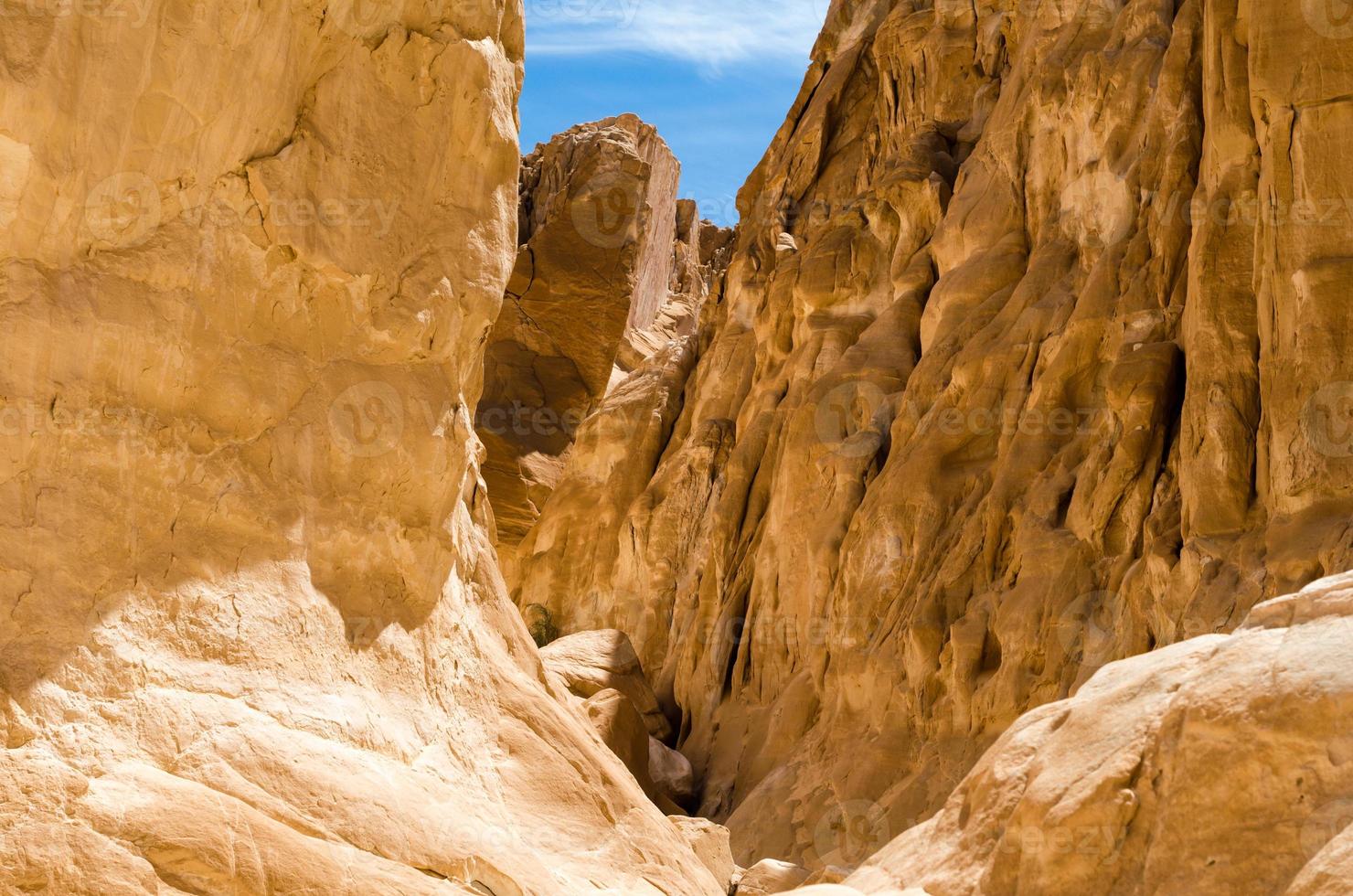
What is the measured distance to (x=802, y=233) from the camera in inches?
1176

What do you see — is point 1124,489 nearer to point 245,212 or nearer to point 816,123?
point 245,212

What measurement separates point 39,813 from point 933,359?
17.2m

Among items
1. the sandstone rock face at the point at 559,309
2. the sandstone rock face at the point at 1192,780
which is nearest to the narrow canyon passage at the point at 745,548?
the sandstone rock face at the point at 1192,780

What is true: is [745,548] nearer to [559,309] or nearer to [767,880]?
[767,880]

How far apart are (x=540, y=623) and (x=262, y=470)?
895 inches

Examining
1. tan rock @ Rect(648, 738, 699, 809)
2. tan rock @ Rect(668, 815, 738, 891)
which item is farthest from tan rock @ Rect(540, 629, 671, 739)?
tan rock @ Rect(668, 815, 738, 891)

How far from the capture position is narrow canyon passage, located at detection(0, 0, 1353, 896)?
670 centimetres

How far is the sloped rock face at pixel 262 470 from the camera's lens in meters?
7.06

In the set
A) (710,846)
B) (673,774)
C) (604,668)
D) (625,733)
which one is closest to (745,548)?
(604,668)

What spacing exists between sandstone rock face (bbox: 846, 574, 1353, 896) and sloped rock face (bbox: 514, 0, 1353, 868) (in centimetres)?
670

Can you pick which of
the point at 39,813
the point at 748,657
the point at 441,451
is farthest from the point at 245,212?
the point at 748,657

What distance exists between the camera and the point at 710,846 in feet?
45.6

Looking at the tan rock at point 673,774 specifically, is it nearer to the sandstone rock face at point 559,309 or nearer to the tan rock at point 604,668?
the tan rock at point 604,668

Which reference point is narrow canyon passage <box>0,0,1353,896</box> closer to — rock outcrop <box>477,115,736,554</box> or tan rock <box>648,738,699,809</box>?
tan rock <box>648,738,699,809</box>
